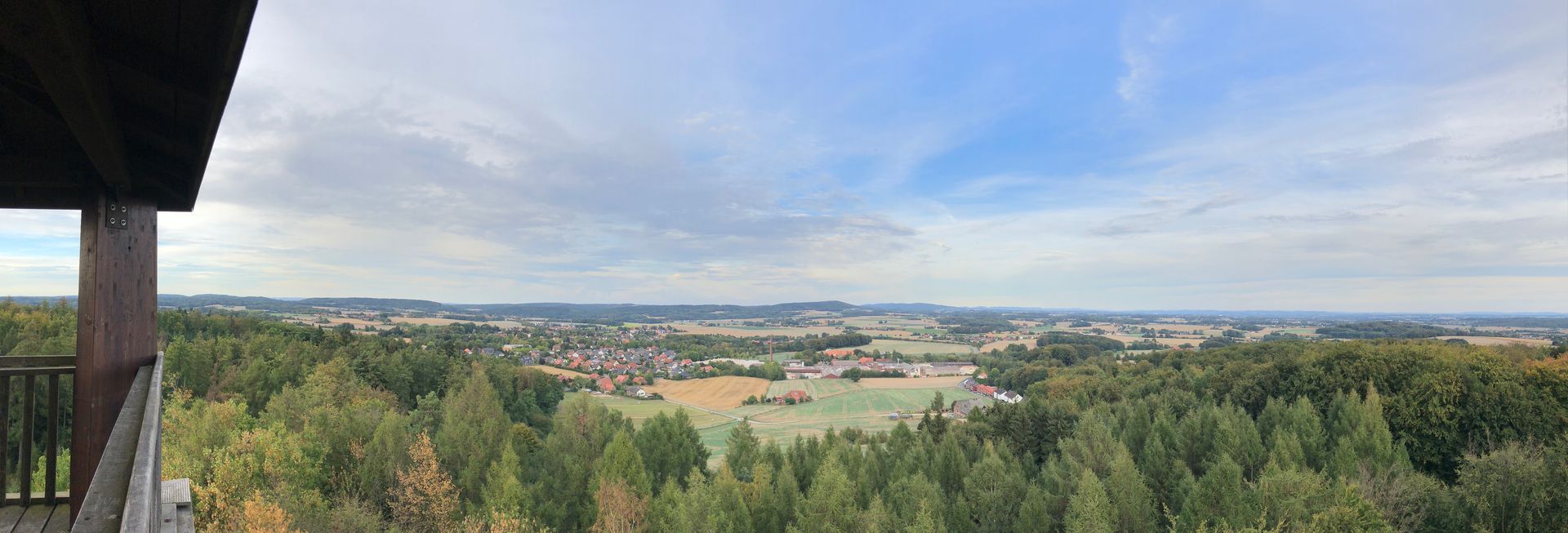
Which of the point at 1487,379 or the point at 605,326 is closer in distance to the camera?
the point at 1487,379

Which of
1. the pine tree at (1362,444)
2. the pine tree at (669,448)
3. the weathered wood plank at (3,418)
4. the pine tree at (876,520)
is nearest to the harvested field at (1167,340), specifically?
the pine tree at (1362,444)

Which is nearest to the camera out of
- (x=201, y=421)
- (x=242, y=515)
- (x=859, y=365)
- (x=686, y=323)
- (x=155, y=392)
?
(x=155, y=392)

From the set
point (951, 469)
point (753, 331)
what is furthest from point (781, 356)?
point (951, 469)

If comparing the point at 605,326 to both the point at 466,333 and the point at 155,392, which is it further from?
the point at 155,392

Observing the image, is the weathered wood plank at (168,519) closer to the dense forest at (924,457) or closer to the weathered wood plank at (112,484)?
the weathered wood plank at (112,484)

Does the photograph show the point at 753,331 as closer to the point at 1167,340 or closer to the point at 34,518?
the point at 1167,340

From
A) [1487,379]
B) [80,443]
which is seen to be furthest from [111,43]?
[1487,379]

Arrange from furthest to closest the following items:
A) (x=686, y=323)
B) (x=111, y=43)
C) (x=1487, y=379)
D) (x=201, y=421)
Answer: (x=686, y=323)
(x=1487, y=379)
(x=201, y=421)
(x=111, y=43)
